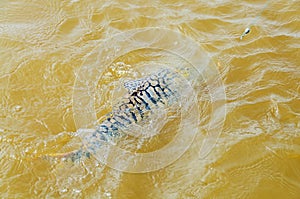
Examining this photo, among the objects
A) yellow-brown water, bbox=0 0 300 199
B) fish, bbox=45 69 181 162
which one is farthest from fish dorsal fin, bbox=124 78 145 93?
yellow-brown water, bbox=0 0 300 199

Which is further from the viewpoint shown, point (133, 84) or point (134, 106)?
point (133, 84)

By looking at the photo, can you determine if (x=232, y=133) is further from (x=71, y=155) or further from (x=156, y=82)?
(x=71, y=155)

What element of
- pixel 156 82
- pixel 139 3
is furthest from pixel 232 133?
pixel 139 3

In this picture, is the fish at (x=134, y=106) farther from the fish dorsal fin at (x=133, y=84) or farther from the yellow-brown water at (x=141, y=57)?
the yellow-brown water at (x=141, y=57)

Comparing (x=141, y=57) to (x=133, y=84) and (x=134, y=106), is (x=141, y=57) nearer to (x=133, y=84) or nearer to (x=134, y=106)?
(x=133, y=84)

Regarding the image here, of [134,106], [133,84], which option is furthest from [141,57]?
[134,106]

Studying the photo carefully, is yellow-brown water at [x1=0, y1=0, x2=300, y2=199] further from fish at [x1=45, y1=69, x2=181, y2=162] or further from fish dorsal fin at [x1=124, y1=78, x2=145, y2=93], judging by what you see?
fish dorsal fin at [x1=124, y1=78, x2=145, y2=93]
